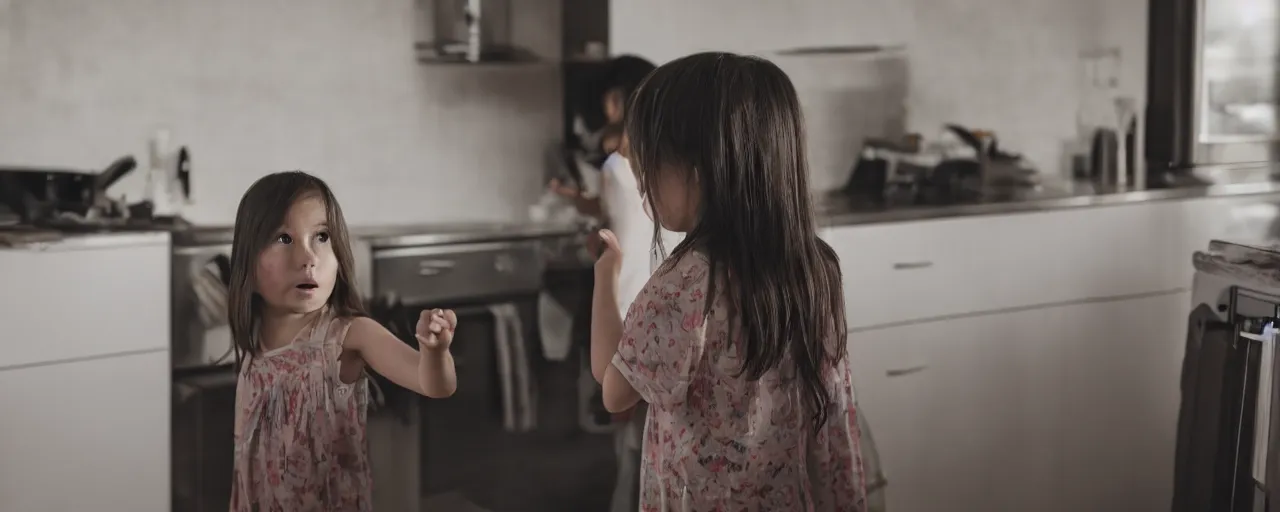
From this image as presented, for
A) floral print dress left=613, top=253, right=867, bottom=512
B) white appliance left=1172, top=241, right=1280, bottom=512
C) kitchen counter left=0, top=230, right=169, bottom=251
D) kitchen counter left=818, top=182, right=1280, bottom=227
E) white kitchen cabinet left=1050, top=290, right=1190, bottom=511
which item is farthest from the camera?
white kitchen cabinet left=1050, top=290, right=1190, bottom=511

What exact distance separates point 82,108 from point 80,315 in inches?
19.5

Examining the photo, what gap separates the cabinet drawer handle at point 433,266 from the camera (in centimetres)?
263

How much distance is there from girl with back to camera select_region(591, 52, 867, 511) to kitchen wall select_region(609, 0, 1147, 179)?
1526 mm

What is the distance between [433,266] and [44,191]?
74 centimetres

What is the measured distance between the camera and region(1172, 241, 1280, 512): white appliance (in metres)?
2.00

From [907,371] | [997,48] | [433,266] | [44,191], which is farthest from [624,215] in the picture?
[997,48]

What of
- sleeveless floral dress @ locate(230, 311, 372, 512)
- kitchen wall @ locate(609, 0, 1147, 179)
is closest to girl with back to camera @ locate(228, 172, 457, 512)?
sleeveless floral dress @ locate(230, 311, 372, 512)

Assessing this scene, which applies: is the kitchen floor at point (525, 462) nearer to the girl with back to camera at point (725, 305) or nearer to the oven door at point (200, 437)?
the oven door at point (200, 437)

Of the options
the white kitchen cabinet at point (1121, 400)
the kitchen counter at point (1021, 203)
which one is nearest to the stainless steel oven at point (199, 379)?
the kitchen counter at point (1021, 203)

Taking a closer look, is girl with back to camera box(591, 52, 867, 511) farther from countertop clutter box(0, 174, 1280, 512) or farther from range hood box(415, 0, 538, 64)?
range hood box(415, 0, 538, 64)

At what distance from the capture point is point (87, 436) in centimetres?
215

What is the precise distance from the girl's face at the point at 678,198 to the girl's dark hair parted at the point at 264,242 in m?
0.40

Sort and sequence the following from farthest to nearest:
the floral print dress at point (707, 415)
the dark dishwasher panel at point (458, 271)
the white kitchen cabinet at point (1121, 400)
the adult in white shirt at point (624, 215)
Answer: the white kitchen cabinet at point (1121, 400), the dark dishwasher panel at point (458, 271), the adult in white shirt at point (624, 215), the floral print dress at point (707, 415)

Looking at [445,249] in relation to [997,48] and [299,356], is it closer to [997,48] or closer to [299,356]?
[299,356]
